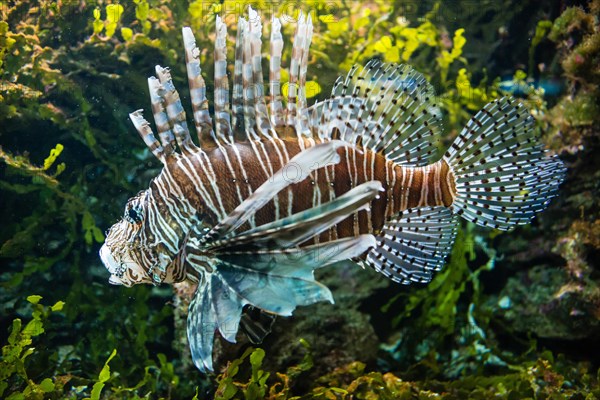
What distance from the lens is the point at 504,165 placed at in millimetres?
2531

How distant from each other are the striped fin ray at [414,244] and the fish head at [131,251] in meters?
1.24

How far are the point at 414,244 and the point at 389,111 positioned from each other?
0.80 metres

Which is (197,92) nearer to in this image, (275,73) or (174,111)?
(174,111)

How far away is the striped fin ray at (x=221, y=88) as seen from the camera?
2.19 m

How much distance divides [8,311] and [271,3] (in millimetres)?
3625

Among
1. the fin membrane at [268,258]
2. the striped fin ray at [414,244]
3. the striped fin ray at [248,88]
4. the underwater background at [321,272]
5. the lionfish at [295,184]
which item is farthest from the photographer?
the underwater background at [321,272]

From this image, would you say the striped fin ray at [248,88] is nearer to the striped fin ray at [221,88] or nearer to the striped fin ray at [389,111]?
the striped fin ray at [221,88]

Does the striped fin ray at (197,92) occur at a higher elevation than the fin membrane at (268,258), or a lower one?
higher

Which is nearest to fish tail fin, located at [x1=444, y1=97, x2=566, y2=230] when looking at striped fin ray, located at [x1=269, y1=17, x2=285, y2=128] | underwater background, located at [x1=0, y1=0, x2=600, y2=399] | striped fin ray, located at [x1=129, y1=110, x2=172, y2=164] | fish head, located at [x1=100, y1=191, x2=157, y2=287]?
striped fin ray, located at [x1=269, y1=17, x2=285, y2=128]

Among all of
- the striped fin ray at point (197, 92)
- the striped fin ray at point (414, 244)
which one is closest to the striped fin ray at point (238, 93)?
the striped fin ray at point (197, 92)

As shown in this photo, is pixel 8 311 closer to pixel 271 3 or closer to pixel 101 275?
pixel 101 275

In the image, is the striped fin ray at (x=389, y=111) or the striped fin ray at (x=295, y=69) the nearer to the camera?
the striped fin ray at (x=295, y=69)

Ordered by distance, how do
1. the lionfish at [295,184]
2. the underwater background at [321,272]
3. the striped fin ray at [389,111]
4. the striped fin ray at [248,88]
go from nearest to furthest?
the lionfish at [295,184]
the striped fin ray at [248,88]
the striped fin ray at [389,111]
the underwater background at [321,272]

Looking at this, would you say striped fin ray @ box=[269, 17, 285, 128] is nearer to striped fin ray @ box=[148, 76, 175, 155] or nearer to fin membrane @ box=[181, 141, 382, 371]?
striped fin ray @ box=[148, 76, 175, 155]
